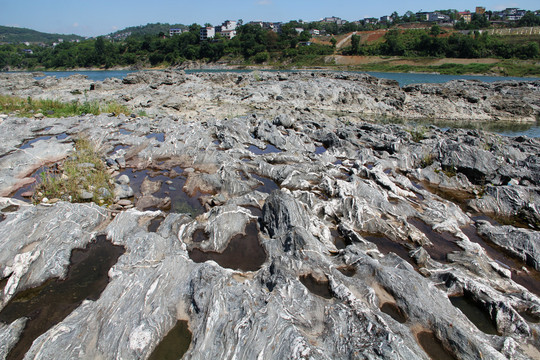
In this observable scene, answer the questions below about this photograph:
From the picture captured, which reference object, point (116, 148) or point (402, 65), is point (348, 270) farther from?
point (402, 65)

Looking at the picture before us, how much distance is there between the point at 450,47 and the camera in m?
79.1

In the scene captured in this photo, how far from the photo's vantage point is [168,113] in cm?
2225

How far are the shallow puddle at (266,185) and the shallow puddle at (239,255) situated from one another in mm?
3089

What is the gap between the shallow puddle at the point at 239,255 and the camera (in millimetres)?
6941

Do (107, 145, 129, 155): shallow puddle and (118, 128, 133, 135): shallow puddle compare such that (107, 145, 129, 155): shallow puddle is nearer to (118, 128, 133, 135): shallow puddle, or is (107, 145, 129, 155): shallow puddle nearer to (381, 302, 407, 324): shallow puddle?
(118, 128, 133, 135): shallow puddle

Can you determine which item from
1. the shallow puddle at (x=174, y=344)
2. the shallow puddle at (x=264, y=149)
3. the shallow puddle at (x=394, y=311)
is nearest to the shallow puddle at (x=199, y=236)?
the shallow puddle at (x=174, y=344)

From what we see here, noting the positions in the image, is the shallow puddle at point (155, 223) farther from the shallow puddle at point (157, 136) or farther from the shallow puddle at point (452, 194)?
the shallow puddle at point (452, 194)

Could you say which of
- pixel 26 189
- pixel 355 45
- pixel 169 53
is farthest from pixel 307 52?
pixel 26 189

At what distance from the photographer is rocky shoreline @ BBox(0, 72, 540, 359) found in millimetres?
4703

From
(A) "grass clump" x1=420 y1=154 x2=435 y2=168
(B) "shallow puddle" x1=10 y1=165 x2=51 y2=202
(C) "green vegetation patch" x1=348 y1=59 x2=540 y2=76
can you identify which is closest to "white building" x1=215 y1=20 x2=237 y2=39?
(C) "green vegetation patch" x1=348 y1=59 x2=540 y2=76

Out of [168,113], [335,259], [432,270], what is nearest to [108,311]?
[335,259]

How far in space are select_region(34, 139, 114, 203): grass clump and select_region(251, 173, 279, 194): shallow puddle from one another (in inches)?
203

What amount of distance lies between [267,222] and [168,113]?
1735 centimetres

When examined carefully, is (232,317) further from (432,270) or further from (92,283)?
(432,270)
